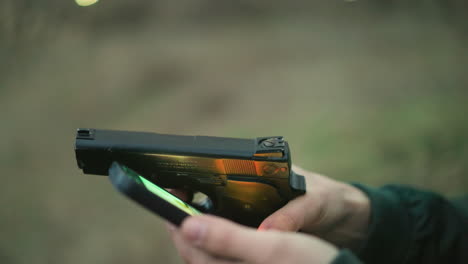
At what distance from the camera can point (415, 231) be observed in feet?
2.95

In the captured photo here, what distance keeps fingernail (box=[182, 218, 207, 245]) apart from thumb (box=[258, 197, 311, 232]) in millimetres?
171

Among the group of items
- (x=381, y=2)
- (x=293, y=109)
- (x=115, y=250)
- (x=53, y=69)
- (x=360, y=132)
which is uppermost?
(x=381, y=2)

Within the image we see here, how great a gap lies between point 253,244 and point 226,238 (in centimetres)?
3

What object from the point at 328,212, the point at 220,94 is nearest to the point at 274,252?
the point at 328,212

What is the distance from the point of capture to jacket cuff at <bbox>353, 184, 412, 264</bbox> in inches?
34.1

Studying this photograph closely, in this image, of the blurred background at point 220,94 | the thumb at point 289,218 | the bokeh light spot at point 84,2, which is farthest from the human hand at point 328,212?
the bokeh light spot at point 84,2

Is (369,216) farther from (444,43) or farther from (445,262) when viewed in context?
(444,43)

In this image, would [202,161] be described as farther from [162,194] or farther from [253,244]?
[253,244]

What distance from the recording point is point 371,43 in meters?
1.64

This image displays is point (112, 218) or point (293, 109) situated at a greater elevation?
point (293, 109)

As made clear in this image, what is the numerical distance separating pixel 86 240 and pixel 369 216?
97cm

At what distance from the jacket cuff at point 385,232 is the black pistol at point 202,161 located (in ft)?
0.93

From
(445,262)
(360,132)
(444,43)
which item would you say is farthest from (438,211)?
(444,43)

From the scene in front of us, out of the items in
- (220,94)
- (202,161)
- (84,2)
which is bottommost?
(202,161)
